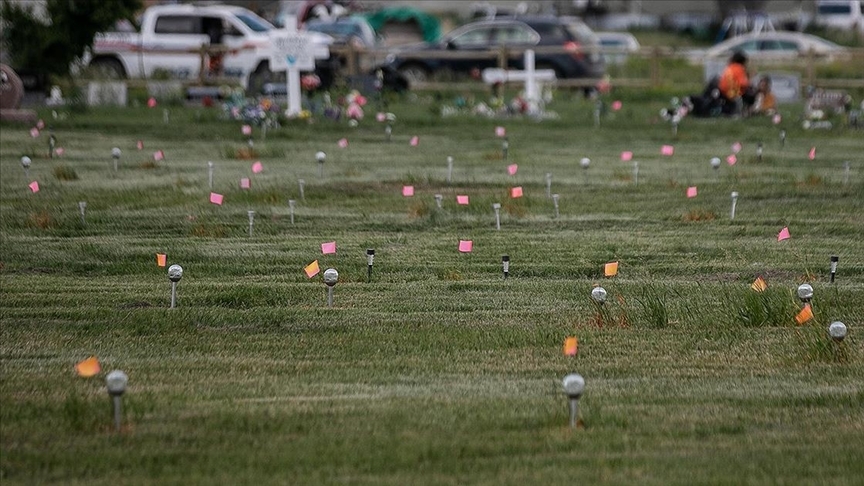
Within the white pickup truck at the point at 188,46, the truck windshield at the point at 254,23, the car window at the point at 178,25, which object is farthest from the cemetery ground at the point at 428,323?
the car window at the point at 178,25

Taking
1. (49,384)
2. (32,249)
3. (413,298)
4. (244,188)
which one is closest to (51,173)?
(244,188)

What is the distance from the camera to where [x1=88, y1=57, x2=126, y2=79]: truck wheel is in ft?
90.6

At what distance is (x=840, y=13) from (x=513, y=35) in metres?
24.1

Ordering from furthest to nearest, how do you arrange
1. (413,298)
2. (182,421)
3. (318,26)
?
1. (318,26)
2. (413,298)
3. (182,421)

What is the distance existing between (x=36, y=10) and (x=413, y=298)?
56.8ft

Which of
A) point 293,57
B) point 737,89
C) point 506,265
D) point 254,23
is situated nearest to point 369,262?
point 506,265

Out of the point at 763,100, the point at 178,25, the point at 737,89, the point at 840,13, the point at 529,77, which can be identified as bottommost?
the point at 763,100

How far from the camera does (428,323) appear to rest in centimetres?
918

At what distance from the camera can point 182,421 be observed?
6.83 metres

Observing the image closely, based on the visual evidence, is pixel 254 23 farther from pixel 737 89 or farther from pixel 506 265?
pixel 506 265

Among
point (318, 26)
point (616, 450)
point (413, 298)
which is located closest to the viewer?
point (616, 450)

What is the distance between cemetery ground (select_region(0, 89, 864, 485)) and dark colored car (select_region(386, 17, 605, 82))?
1229cm

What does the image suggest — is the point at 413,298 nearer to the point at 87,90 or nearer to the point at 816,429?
the point at 816,429

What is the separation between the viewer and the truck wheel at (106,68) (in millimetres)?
27625
